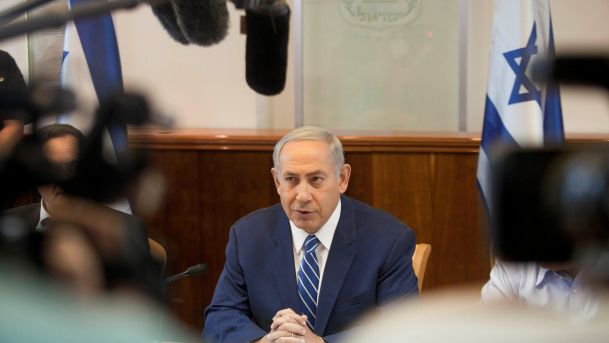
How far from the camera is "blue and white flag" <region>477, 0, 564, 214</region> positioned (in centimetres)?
338

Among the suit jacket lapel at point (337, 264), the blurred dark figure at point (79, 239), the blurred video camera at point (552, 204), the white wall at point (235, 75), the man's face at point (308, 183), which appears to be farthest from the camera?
the white wall at point (235, 75)

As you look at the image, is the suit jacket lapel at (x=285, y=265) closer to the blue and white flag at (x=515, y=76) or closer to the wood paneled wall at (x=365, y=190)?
the blue and white flag at (x=515, y=76)

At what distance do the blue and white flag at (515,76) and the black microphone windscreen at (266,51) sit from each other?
8.97 feet

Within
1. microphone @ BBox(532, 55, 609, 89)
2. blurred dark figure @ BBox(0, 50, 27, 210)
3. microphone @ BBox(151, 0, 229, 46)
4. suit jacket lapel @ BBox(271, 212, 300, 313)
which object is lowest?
suit jacket lapel @ BBox(271, 212, 300, 313)

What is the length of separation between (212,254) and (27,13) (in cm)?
361

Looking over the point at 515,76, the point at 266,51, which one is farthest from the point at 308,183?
the point at 266,51

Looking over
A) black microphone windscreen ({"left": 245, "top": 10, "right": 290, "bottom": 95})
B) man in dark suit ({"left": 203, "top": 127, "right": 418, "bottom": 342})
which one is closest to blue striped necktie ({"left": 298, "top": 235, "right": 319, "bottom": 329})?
man in dark suit ({"left": 203, "top": 127, "right": 418, "bottom": 342})

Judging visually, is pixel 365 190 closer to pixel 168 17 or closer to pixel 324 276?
pixel 324 276

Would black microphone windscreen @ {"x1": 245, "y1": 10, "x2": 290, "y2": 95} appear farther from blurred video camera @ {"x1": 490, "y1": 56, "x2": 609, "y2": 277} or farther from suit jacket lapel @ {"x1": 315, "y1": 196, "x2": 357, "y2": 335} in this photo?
suit jacket lapel @ {"x1": 315, "y1": 196, "x2": 357, "y2": 335}

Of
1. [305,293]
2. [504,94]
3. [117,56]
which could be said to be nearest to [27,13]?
[117,56]

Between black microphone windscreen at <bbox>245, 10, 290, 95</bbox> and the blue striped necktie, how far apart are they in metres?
1.69

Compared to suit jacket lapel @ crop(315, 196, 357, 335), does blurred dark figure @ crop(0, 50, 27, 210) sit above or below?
above

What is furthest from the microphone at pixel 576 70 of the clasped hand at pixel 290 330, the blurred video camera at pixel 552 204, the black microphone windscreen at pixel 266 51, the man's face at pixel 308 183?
the man's face at pixel 308 183

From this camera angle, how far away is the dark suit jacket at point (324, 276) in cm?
237
